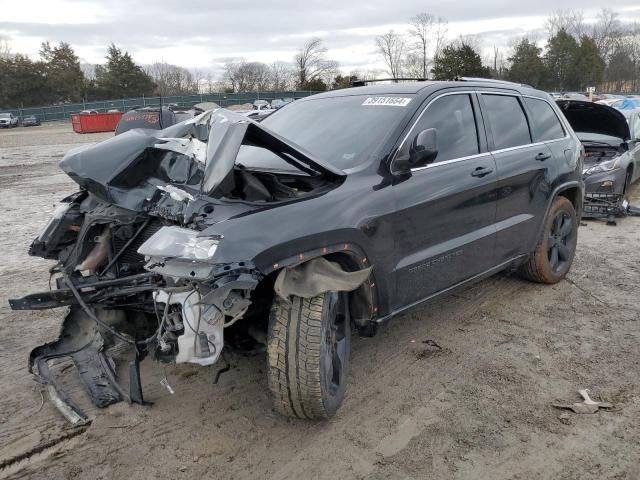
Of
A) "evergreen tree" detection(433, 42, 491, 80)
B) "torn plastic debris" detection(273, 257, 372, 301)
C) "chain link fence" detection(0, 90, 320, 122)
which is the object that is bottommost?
"torn plastic debris" detection(273, 257, 372, 301)

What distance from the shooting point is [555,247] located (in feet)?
17.6

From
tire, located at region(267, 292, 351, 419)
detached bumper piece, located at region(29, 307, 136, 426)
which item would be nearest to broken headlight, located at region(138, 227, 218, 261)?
tire, located at region(267, 292, 351, 419)

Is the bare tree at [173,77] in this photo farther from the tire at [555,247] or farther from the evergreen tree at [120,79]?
the tire at [555,247]

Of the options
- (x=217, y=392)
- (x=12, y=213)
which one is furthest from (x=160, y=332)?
(x=12, y=213)

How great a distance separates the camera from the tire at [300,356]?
2904mm

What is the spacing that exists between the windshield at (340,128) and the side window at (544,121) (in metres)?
1.77

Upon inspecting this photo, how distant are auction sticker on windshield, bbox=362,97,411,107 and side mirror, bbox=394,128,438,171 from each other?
0.48 metres

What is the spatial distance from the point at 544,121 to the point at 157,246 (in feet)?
13.2

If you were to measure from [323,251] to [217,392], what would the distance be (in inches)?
51.1

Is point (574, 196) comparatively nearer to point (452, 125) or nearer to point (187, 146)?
point (452, 125)

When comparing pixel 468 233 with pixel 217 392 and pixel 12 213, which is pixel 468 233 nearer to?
pixel 217 392

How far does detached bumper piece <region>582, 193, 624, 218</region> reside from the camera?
818 cm

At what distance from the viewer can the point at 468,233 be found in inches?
159

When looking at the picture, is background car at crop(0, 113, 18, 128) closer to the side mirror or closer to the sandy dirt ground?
the sandy dirt ground
